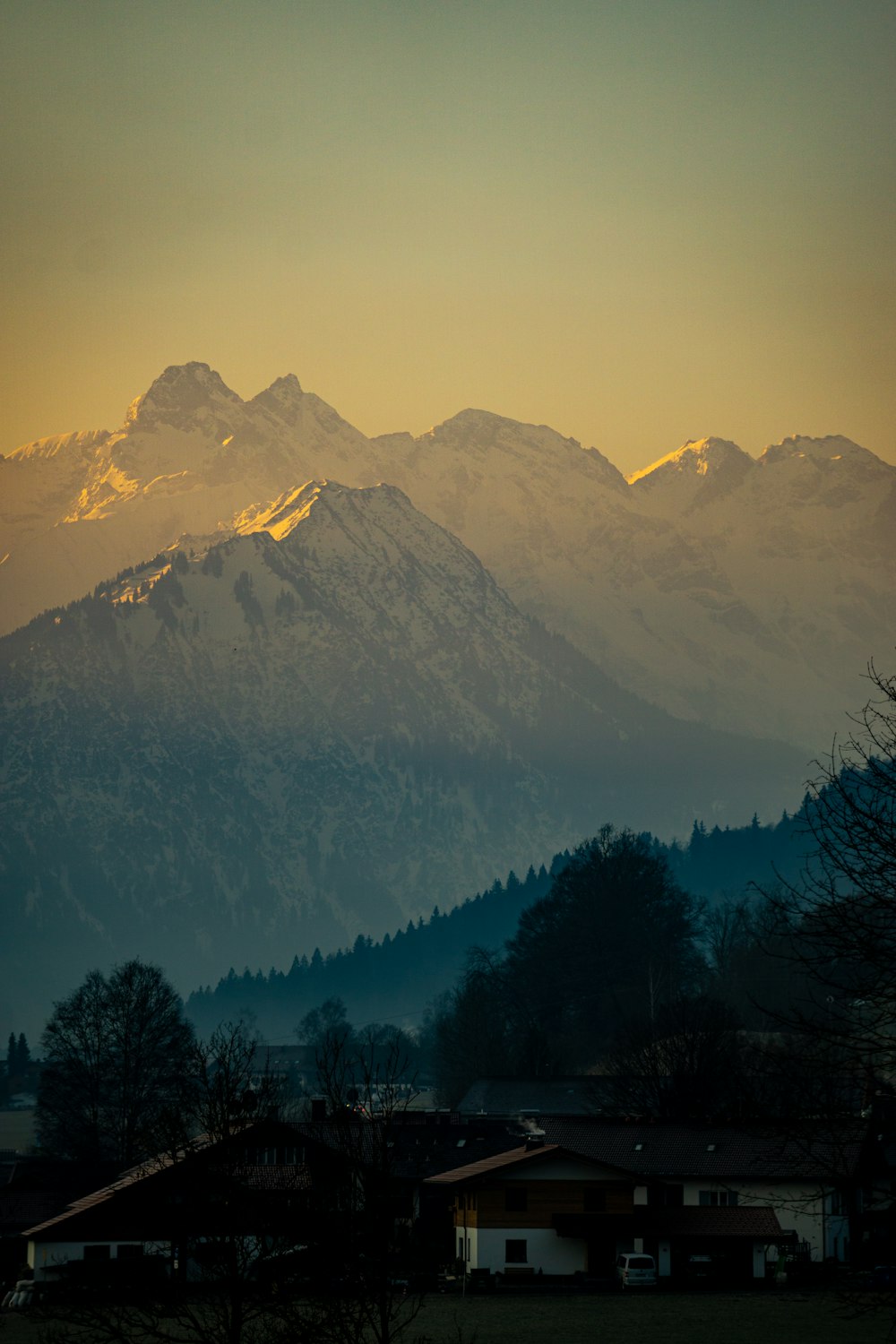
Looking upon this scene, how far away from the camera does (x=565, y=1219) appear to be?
7044 centimetres

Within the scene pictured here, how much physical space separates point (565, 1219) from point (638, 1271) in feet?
17.5

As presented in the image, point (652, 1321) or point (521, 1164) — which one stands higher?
point (521, 1164)

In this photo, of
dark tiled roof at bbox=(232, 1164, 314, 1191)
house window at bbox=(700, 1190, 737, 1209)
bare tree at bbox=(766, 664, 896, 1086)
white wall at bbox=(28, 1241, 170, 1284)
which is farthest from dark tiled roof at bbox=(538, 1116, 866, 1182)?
bare tree at bbox=(766, 664, 896, 1086)

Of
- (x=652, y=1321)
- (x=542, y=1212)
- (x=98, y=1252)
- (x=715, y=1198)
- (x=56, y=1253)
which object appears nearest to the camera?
(x=652, y=1321)

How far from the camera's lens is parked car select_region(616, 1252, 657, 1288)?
214 ft

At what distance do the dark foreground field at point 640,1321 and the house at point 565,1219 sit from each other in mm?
6886

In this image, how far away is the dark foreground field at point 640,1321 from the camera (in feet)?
160

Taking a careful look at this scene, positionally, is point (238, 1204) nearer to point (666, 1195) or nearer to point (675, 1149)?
point (666, 1195)

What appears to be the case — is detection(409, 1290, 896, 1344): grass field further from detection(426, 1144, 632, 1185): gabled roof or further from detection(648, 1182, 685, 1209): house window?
detection(648, 1182, 685, 1209): house window

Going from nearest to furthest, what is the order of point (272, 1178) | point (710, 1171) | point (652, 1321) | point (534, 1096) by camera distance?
point (272, 1178)
point (652, 1321)
point (710, 1171)
point (534, 1096)

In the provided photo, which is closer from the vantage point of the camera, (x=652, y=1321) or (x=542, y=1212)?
(x=652, y=1321)

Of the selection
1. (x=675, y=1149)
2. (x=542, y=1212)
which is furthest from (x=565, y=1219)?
(x=675, y=1149)

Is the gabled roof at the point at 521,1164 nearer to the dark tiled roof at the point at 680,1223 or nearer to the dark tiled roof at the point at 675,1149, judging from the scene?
the dark tiled roof at the point at 680,1223

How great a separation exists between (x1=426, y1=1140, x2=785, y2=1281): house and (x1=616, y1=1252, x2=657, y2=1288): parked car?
2.28 meters
